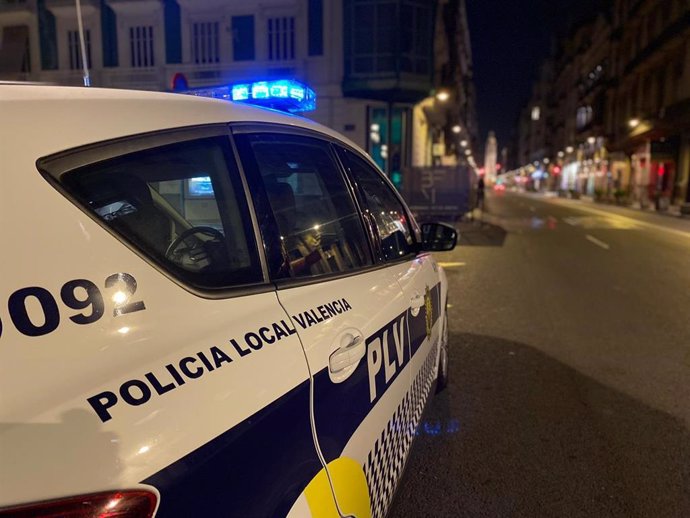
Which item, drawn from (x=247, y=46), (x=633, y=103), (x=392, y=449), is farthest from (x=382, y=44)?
(x=633, y=103)

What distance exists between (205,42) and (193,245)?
79.5 ft

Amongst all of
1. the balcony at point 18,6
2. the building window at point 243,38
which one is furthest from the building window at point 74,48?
the building window at point 243,38

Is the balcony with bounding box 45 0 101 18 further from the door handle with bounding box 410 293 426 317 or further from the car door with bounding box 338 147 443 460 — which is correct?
the door handle with bounding box 410 293 426 317

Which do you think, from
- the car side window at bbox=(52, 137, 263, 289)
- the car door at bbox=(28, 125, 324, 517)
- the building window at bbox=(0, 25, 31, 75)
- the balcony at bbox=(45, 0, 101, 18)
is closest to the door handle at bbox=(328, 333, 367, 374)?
the car door at bbox=(28, 125, 324, 517)

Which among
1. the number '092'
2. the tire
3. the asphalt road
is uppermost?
the number '092'

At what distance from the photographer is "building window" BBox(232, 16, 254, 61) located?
75.2ft

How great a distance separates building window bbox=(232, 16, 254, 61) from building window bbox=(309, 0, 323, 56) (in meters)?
2.44

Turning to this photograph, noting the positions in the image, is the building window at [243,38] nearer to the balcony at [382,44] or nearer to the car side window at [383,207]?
the balcony at [382,44]

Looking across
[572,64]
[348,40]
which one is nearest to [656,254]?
[348,40]

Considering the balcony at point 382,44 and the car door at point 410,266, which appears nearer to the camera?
the car door at point 410,266

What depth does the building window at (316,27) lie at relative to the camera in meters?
22.6

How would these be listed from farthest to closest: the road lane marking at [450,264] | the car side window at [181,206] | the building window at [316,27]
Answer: the building window at [316,27], the road lane marking at [450,264], the car side window at [181,206]

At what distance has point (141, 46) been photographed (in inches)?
943

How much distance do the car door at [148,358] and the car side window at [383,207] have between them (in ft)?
3.54
